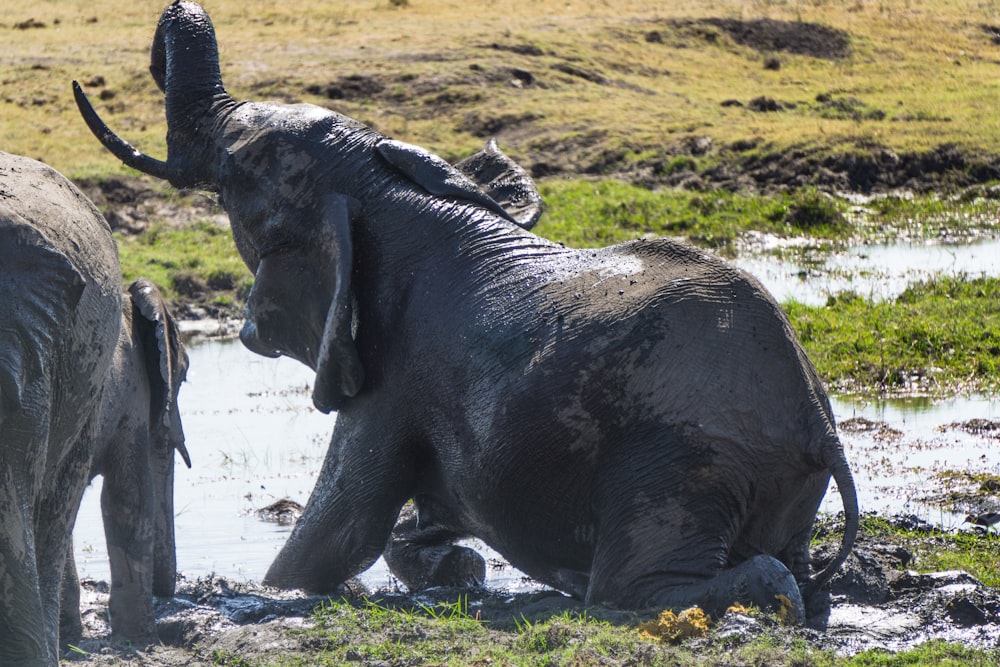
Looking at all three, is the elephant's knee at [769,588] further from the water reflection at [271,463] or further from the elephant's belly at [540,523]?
the water reflection at [271,463]

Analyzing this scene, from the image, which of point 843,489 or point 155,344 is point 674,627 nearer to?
point 843,489

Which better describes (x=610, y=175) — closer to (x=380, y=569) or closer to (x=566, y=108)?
(x=566, y=108)

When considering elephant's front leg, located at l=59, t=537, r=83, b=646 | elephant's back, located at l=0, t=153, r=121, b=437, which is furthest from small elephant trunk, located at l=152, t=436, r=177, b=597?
elephant's back, located at l=0, t=153, r=121, b=437

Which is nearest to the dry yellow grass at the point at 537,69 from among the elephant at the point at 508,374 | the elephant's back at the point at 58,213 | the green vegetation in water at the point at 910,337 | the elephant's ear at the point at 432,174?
the green vegetation in water at the point at 910,337

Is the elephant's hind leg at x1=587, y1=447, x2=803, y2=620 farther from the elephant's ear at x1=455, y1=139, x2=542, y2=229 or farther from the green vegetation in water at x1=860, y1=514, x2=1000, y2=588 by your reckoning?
the elephant's ear at x1=455, y1=139, x2=542, y2=229

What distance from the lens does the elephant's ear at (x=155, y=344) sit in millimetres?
6219

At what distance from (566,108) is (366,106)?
2.75 metres

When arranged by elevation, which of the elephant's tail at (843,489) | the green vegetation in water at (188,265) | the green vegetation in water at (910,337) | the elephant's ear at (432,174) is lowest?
the green vegetation in water at (188,265)

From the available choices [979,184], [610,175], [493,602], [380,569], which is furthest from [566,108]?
[493,602]

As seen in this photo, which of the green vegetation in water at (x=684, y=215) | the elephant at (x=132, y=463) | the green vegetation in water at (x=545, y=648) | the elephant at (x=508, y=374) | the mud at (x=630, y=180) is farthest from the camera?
the green vegetation in water at (x=684, y=215)

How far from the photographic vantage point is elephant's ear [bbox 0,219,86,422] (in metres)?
3.35

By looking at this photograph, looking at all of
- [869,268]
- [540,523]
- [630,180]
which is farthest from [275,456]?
[630,180]

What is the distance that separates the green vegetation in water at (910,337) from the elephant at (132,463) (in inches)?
224

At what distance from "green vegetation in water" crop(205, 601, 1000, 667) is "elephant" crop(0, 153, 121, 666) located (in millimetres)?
1050
